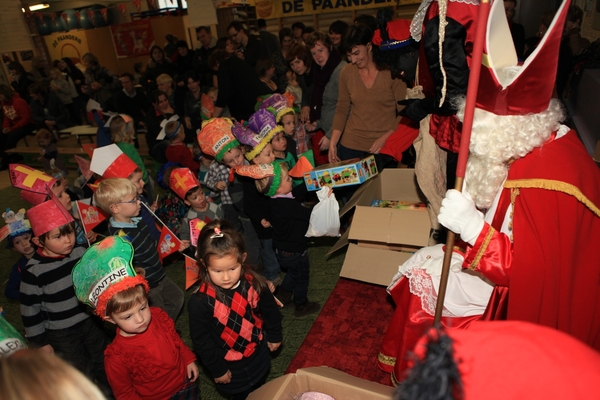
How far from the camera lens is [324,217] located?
308cm

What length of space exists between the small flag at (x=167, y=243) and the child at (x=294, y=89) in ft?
9.95

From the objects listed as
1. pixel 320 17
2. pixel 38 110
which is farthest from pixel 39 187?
pixel 320 17

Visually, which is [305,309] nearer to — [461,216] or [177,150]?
[461,216]

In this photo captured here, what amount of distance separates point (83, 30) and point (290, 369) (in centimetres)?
1772

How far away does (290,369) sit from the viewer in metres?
2.85

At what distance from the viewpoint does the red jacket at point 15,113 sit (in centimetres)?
933

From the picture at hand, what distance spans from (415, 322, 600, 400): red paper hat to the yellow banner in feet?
40.9

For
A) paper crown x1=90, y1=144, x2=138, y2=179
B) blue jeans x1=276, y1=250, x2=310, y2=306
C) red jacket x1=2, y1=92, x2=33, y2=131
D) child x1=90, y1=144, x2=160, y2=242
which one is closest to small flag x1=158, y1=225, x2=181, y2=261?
child x1=90, y1=144, x2=160, y2=242

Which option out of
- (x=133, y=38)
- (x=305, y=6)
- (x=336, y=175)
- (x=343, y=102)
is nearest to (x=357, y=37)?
(x=343, y=102)

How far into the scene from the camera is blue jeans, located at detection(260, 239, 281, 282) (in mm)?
3598

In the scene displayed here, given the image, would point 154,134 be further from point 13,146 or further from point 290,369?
point 13,146

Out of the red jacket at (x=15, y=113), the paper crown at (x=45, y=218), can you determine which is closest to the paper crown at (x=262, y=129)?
the paper crown at (x=45, y=218)

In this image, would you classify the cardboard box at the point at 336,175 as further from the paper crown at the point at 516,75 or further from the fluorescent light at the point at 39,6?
the fluorescent light at the point at 39,6

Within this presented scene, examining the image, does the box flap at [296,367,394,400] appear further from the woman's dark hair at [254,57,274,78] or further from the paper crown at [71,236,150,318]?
the woman's dark hair at [254,57,274,78]
